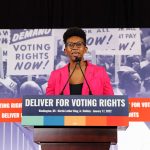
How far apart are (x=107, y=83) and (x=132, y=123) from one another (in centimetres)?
164

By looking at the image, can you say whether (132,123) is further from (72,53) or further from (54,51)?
(72,53)

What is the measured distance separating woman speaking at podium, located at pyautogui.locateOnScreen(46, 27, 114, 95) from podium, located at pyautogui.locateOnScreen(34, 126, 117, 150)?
1.20ft

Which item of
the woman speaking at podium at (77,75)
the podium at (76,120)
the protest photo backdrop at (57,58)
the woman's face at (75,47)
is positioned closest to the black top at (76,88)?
the woman speaking at podium at (77,75)

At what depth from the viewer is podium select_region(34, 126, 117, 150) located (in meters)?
1.33

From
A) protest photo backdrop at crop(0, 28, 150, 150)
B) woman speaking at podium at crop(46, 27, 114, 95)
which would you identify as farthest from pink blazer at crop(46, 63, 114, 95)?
protest photo backdrop at crop(0, 28, 150, 150)

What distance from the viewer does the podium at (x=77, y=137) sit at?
1335mm

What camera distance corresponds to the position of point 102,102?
133cm

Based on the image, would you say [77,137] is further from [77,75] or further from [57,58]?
[57,58]

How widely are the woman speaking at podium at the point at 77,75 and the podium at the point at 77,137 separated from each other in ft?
1.20
